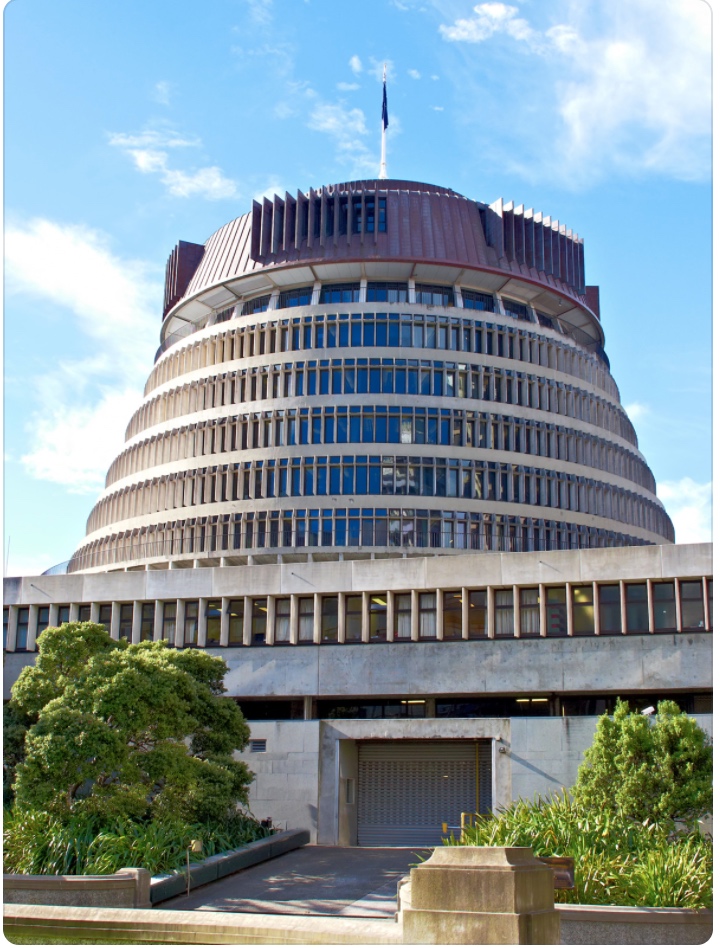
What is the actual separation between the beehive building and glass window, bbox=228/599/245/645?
0.10 m

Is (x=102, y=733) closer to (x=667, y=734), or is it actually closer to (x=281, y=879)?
(x=281, y=879)

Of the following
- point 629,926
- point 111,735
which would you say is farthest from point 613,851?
point 111,735

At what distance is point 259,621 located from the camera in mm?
52938

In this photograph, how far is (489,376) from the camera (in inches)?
3088

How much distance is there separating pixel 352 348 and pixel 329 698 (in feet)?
104

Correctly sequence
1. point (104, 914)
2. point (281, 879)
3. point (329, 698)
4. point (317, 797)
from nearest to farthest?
point (104, 914)
point (281, 879)
point (317, 797)
point (329, 698)

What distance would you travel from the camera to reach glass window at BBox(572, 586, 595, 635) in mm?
47906

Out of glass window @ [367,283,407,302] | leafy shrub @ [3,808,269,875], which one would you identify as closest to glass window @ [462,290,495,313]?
glass window @ [367,283,407,302]

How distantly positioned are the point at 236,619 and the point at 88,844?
68.8 feet

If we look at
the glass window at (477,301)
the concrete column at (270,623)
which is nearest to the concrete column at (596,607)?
the concrete column at (270,623)

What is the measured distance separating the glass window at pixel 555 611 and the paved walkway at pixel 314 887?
1113 cm

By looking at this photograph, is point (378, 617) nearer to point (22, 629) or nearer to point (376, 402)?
point (22, 629)

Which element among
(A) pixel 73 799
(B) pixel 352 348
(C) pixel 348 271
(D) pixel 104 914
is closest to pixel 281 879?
(A) pixel 73 799

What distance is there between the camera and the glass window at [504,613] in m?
49.2
